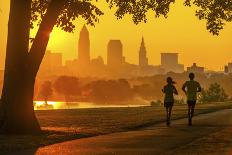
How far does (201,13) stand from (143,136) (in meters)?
9.71

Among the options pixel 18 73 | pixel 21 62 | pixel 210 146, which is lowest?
pixel 210 146

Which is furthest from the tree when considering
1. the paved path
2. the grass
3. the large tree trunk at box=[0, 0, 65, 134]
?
the grass

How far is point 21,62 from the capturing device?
24641 mm

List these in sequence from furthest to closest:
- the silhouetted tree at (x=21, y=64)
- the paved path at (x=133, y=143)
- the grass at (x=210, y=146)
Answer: the silhouetted tree at (x=21, y=64)
the paved path at (x=133, y=143)
the grass at (x=210, y=146)

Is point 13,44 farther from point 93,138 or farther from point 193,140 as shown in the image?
point 193,140

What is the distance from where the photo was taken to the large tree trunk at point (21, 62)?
80.6 feet

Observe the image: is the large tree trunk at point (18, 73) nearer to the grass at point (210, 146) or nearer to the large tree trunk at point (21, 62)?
the large tree trunk at point (21, 62)

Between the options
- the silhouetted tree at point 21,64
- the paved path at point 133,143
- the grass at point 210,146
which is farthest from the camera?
the silhouetted tree at point 21,64

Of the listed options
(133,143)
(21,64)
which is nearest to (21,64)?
(21,64)

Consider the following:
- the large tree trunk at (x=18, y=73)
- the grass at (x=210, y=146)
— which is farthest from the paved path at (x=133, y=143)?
the large tree trunk at (x=18, y=73)

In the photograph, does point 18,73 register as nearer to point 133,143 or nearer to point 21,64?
point 21,64

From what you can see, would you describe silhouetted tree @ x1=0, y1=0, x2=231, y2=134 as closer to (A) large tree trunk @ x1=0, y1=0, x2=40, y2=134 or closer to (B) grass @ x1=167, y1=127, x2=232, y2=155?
(A) large tree trunk @ x1=0, y1=0, x2=40, y2=134

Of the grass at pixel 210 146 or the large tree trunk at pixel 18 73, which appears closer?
the grass at pixel 210 146

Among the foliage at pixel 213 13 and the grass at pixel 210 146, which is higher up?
the foliage at pixel 213 13
